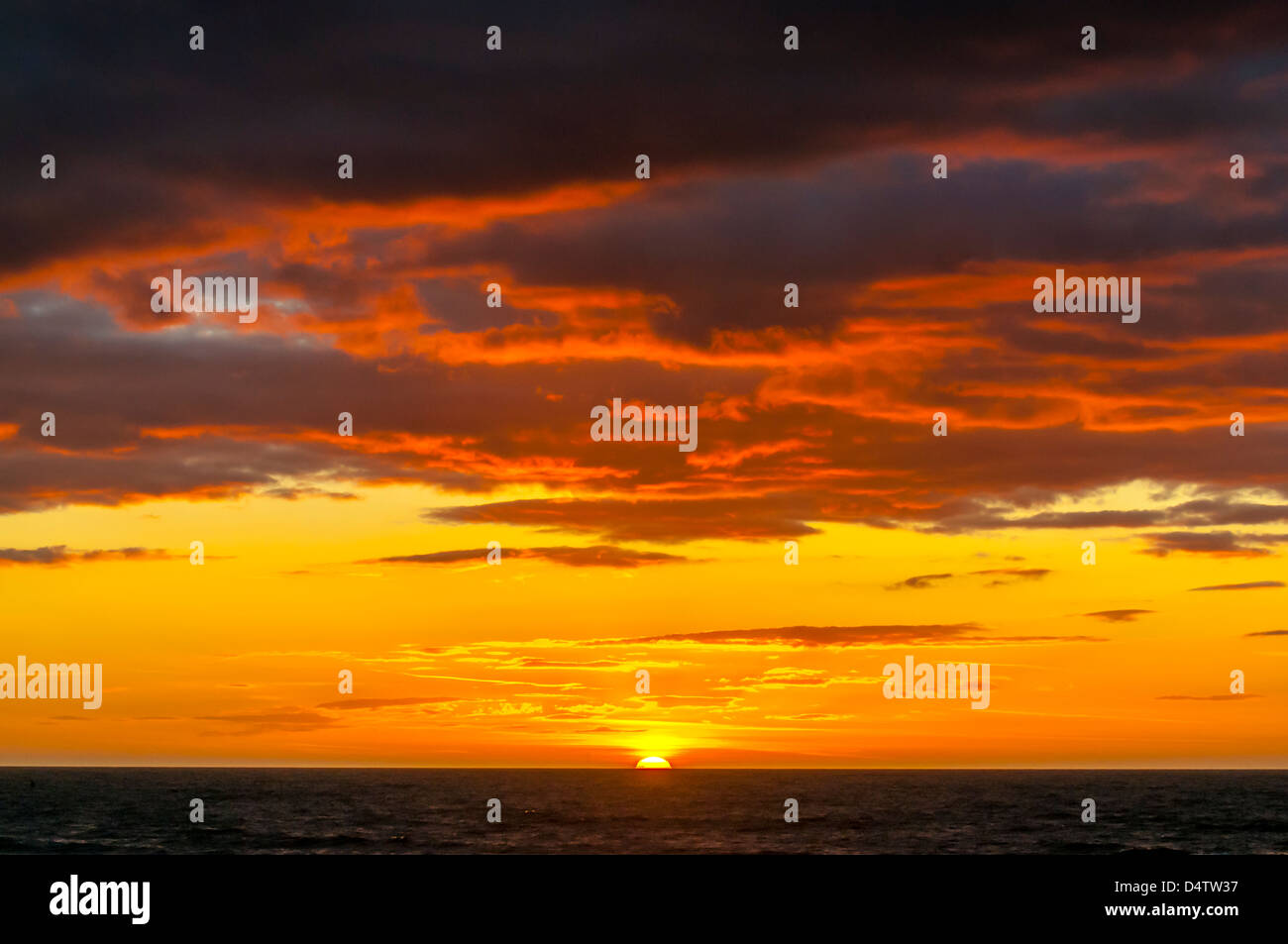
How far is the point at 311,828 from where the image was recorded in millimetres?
88188

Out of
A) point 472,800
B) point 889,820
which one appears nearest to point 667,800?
point 472,800

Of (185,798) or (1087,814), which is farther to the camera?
(185,798)
